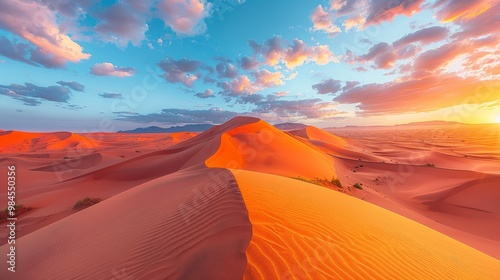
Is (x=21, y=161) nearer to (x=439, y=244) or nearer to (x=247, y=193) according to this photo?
(x=247, y=193)

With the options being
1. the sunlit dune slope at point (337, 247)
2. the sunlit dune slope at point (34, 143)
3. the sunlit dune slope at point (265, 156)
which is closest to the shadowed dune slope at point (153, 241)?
the sunlit dune slope at point (337, 247)

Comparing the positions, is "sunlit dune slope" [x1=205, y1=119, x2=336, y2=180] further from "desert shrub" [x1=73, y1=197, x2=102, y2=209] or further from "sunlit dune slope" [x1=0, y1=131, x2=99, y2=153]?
"sunlit dune slope" [x1=0, y1=131, x2=99, y2=153]

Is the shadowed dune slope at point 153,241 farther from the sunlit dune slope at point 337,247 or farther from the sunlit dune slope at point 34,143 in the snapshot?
the sunlit dune slope at point 34,143

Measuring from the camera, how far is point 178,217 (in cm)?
408

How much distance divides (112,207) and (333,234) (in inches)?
237

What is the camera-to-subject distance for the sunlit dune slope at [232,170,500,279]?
2717 millimetres

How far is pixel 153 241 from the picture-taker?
11.5 ft

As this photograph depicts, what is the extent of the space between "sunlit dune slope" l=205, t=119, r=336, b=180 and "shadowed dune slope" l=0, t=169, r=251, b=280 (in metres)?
5.54

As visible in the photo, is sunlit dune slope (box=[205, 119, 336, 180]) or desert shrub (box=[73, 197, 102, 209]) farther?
sunlit dune slope (box=[205, 119, 336, 180])

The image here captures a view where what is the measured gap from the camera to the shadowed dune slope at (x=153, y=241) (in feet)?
8.70

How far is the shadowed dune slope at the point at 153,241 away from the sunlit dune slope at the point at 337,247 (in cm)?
32

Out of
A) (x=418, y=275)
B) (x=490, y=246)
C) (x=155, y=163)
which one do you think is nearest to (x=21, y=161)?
(x=155, y=163)

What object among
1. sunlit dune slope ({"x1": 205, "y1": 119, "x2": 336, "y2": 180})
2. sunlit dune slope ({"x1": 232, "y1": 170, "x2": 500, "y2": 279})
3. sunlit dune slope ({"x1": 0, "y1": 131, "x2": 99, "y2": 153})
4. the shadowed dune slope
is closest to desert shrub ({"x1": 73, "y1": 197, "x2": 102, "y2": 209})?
the shadowed dune slope

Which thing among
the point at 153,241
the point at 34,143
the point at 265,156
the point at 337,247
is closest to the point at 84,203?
the point at 153,241
